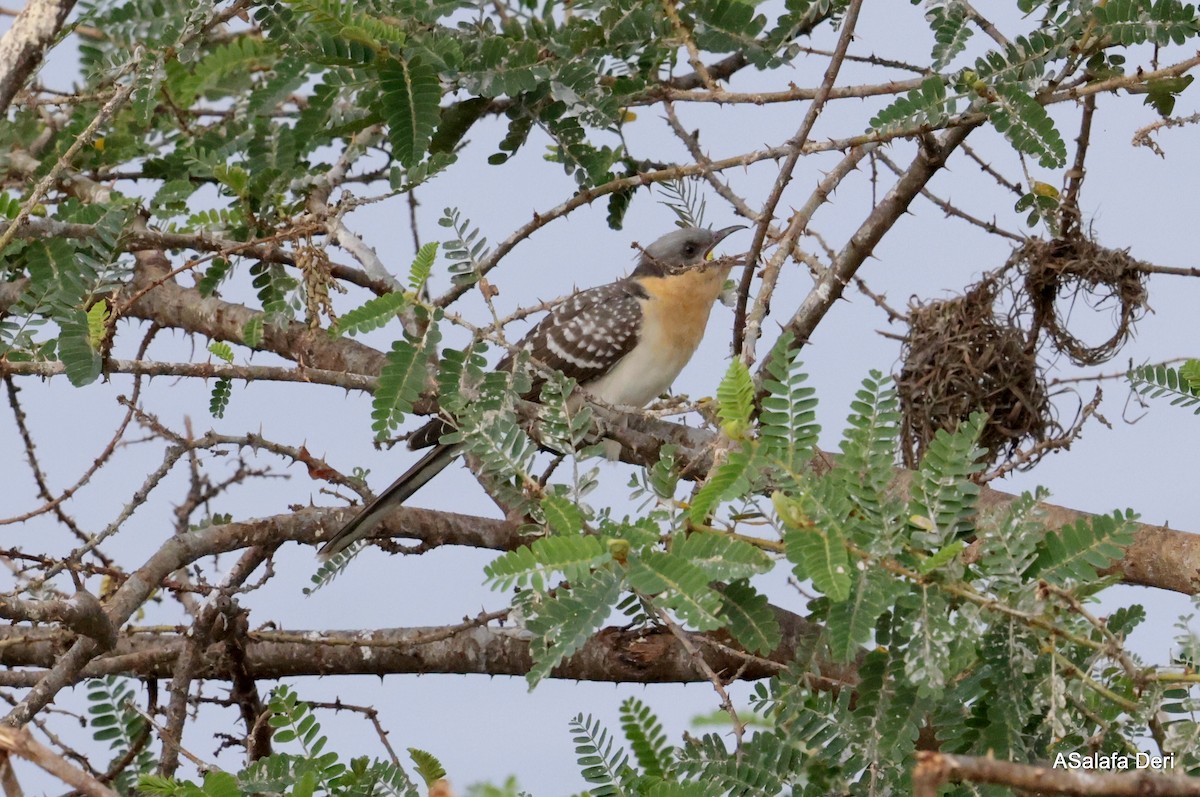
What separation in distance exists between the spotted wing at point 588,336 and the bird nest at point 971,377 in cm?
125

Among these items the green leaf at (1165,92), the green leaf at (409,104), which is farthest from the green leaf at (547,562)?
the green leaf at (1165,92)

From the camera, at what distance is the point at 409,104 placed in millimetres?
4340

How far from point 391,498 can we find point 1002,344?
251cm

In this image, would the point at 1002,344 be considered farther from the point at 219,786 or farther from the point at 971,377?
the point at 219,786

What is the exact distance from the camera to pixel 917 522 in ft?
9.35

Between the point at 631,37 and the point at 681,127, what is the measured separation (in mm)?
425

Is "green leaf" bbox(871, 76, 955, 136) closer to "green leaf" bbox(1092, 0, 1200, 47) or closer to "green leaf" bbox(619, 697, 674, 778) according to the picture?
"green leaf" bbox(1092, 0, 1200, 47)

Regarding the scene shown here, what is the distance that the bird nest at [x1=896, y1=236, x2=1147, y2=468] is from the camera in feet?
18.5

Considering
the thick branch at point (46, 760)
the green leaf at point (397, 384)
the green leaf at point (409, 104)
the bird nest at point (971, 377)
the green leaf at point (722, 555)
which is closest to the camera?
the thick branch at point (46, 760)

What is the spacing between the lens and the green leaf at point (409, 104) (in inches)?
168

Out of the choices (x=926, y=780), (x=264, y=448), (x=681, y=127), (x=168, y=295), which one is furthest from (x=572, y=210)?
(x=926, y=780)

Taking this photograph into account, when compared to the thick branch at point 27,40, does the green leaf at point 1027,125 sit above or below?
above

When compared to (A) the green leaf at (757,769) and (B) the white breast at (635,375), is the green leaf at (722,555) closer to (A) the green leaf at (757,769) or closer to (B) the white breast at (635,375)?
(A) the green leaf at (757,769)

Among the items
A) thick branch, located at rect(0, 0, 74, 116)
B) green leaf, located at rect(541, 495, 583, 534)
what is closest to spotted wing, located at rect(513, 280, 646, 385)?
green leaf, located at rect(541, 495, 583, 534)
